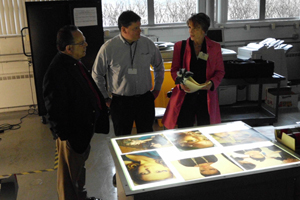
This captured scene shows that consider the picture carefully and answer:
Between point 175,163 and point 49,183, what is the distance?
1.72m

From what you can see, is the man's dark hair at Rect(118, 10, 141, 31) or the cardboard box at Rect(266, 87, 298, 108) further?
the cardboard box at Rect(266, 87, 298, 108)

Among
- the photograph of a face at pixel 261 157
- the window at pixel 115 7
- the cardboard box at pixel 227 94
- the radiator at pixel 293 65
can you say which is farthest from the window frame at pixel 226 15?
the photograph of a face at pixel 261 157

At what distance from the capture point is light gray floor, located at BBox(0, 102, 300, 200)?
2.77 meters

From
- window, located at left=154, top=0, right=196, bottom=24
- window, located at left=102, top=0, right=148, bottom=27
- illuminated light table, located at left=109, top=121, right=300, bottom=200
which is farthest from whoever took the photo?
window, located at left=154, top=0, right=196, bottom=24

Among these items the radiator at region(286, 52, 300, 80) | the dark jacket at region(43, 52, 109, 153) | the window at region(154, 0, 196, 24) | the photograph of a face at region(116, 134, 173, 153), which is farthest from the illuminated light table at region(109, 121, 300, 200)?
the radiator at region(286, 52, 300, 80)

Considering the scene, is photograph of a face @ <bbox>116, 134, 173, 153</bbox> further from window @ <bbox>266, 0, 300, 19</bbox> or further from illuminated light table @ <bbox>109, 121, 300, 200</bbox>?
window @ <bbox>266, 0, 300, 19</bbox>

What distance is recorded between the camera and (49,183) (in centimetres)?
291

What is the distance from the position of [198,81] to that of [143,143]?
0.88 metres

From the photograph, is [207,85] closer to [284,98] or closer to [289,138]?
[289,138]

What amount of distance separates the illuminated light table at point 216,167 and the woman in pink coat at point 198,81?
0.54 metres

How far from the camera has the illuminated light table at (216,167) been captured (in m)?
1.48

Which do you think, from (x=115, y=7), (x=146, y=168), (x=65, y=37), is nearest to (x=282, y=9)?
(x=115, y=7)

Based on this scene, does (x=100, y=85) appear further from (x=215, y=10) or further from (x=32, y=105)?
(x=215, y=10)

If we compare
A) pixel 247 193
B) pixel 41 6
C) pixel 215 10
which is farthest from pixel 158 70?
pixel 215 10
